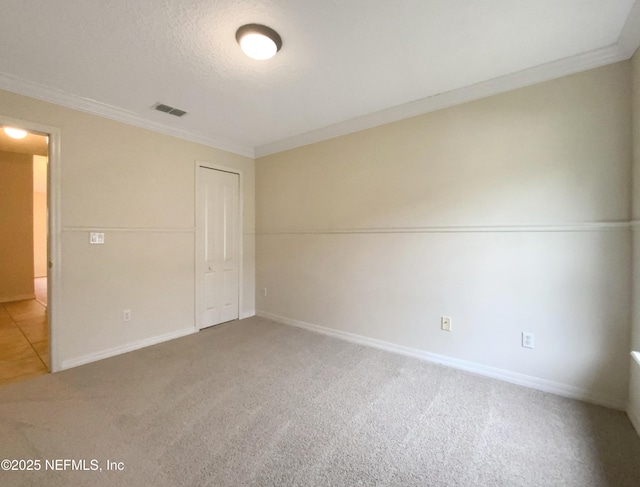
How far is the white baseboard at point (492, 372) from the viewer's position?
1.94 meters

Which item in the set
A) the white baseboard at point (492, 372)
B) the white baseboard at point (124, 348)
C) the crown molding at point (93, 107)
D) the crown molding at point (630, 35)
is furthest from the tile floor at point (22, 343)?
the crown molding at point (630, 35)

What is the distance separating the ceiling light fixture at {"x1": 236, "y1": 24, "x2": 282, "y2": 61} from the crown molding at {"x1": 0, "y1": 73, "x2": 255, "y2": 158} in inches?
71.6

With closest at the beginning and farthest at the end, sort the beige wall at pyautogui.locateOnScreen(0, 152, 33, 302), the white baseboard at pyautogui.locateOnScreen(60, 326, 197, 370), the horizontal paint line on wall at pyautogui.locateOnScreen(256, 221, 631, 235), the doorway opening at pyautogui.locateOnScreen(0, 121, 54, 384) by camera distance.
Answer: the horizontal paint line on wall at pyautogui.locateOnScreen(256, 221, 631, 235) → the white baseboard at pyautogui.locateOnScreen(60, 326, 197, 370) → the doorway opening at pyautogui.locateOnScreen(0, 121, 54, 384) → the beige wall at pyautogui.locateOnScreen(0, 152, 33, 302)

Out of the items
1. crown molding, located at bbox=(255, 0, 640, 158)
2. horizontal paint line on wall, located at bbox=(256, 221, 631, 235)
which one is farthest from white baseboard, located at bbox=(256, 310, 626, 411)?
crown molding, located at bbox=(255, 0, 640, 158)

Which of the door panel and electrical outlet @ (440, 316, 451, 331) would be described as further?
the door panel

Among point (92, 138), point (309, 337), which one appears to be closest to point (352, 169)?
point (309, 337)

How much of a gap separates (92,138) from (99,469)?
278 centimetres

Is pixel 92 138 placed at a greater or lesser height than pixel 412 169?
greater

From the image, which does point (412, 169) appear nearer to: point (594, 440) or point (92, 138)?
point (594, 440)

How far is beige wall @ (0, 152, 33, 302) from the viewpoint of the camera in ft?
16.0

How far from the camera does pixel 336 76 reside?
2223 mm

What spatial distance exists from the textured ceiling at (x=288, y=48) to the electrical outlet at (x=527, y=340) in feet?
6.81

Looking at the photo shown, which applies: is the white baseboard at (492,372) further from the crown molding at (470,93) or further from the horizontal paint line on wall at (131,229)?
the crown molding at (470,93)

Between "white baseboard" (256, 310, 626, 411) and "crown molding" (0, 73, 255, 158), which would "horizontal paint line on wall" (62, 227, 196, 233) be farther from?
"white baseboard" (256, 310, 626, 411)
